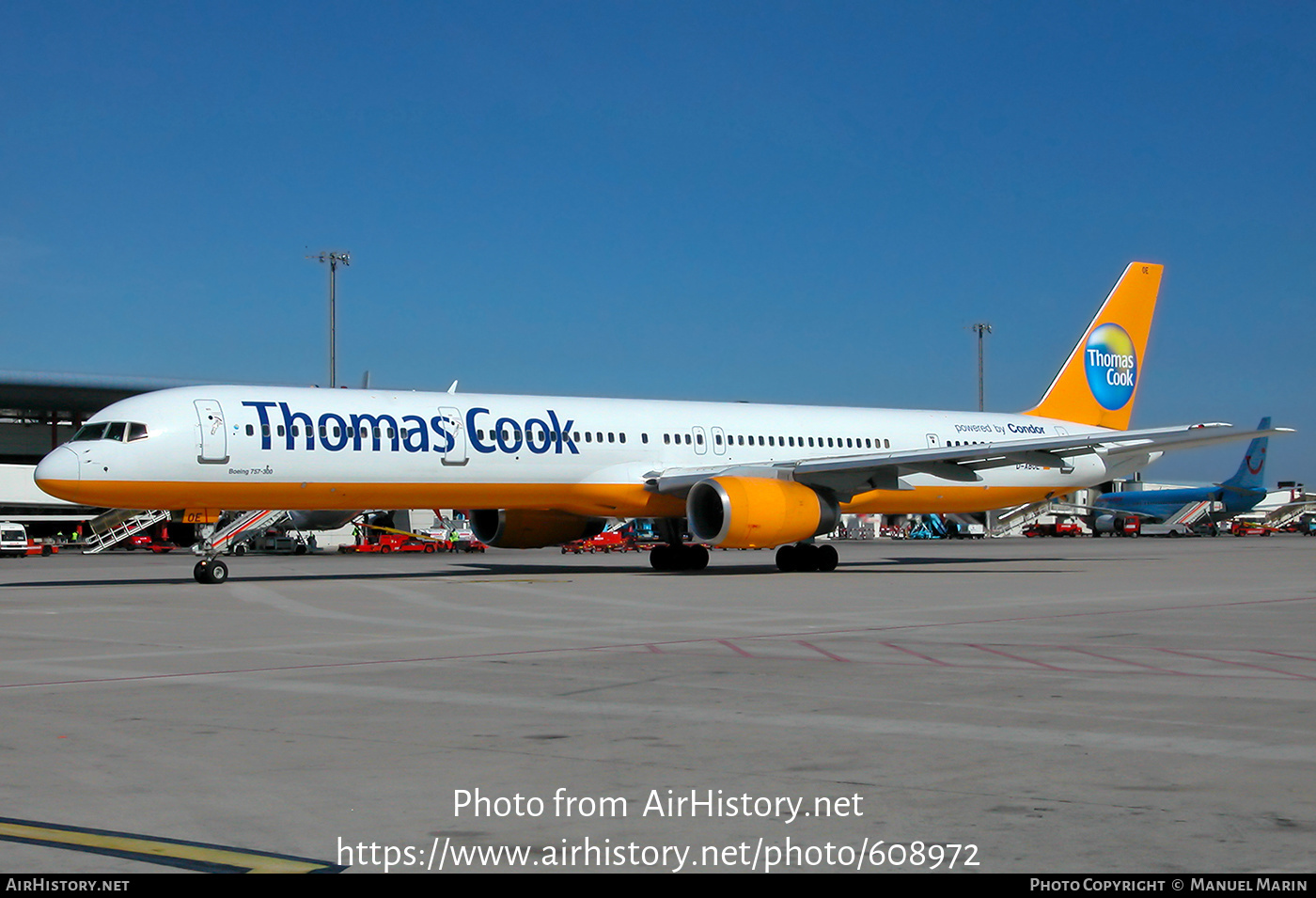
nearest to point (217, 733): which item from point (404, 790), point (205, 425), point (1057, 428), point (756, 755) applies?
point (404, 790)

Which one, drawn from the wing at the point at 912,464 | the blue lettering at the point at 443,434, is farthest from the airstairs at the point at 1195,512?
the blue lettering at the point at 443,434

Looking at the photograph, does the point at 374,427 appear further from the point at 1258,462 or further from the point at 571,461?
the point at 1258,462

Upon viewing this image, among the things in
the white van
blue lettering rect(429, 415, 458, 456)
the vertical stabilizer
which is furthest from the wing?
the white van

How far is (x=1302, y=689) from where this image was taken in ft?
32.9

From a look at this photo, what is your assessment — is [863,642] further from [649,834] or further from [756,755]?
[649,834]

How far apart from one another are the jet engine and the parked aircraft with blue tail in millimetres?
56145

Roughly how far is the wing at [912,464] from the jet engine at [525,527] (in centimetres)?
263

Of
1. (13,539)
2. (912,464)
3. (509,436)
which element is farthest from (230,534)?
(13,539)

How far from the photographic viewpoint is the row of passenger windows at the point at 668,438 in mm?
25891

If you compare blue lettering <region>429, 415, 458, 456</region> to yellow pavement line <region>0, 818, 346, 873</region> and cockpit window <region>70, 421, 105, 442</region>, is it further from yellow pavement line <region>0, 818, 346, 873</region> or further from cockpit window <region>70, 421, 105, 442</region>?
yellow pavement line <region>0, 818, 346, 873</region>

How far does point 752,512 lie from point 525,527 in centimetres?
640

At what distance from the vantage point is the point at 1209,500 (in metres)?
82.7

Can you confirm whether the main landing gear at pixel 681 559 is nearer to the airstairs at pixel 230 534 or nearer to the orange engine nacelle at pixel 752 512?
the orange engine nacelle at pixel 752 512
